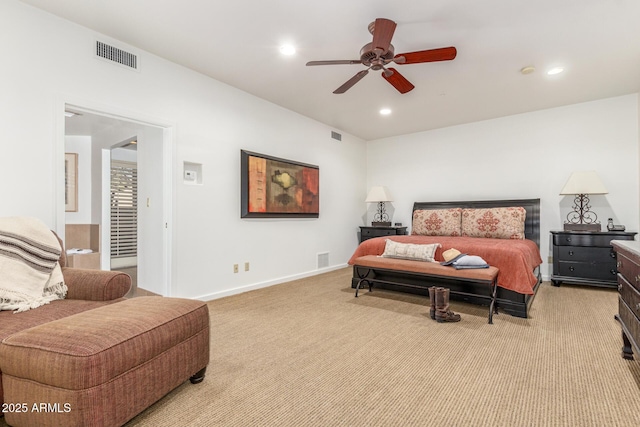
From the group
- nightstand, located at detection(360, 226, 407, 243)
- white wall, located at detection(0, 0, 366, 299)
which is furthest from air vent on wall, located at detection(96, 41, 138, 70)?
nightstand, located at detection(360, 226, 407, 243)

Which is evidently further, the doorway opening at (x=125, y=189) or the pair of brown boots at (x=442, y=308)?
the doorway opening at (x=125, y=189)

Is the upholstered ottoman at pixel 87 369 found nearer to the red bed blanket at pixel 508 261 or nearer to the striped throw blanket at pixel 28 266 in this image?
the striped throw blanket at pixel 28 266

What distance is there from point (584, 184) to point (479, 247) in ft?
6.75

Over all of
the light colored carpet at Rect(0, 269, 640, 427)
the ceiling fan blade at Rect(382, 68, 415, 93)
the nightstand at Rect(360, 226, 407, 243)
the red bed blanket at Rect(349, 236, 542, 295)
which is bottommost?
the light colored carpet at Rect(0, 269, 640, 427)

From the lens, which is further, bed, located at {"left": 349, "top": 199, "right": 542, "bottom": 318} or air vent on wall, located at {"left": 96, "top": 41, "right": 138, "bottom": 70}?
bed, located at {"left": 349, "top": 199, "right": 542, "bottom": 318}

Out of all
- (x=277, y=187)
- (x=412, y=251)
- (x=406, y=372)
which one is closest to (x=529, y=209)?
(x=412, y=251)

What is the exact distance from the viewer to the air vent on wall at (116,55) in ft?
9.16

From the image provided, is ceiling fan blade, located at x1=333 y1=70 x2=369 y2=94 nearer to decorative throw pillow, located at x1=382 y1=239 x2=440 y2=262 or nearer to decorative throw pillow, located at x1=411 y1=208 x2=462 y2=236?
decorative throw pillow, located at x1=382 y1=239 x2=440 y2=262

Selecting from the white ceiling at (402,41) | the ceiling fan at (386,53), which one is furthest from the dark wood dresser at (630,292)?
the white ceiling at (402,41)

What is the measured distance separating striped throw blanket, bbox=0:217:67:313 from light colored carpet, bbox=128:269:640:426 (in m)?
1.01

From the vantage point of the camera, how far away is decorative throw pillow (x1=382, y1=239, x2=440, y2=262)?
138 inches

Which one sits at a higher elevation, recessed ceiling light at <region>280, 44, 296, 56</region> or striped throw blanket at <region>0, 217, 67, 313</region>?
recessed ceiling light at <region>280, 44, 296, 56</region>

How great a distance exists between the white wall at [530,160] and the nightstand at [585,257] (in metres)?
0.47

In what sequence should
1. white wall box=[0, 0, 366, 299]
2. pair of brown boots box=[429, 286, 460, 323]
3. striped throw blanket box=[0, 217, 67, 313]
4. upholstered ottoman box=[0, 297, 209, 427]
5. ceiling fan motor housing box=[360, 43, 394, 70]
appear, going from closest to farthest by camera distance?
upholstered ottoman box=[0, 297, 209, 427]
striped throw blanket box=[0, 217, 67, 313]
white wall box=[0, 0, 366, 299]
ceiling fan motor housing box=[360, 43, 394, 70]
pair of brown boots box=[429, 286, 460, 323]
